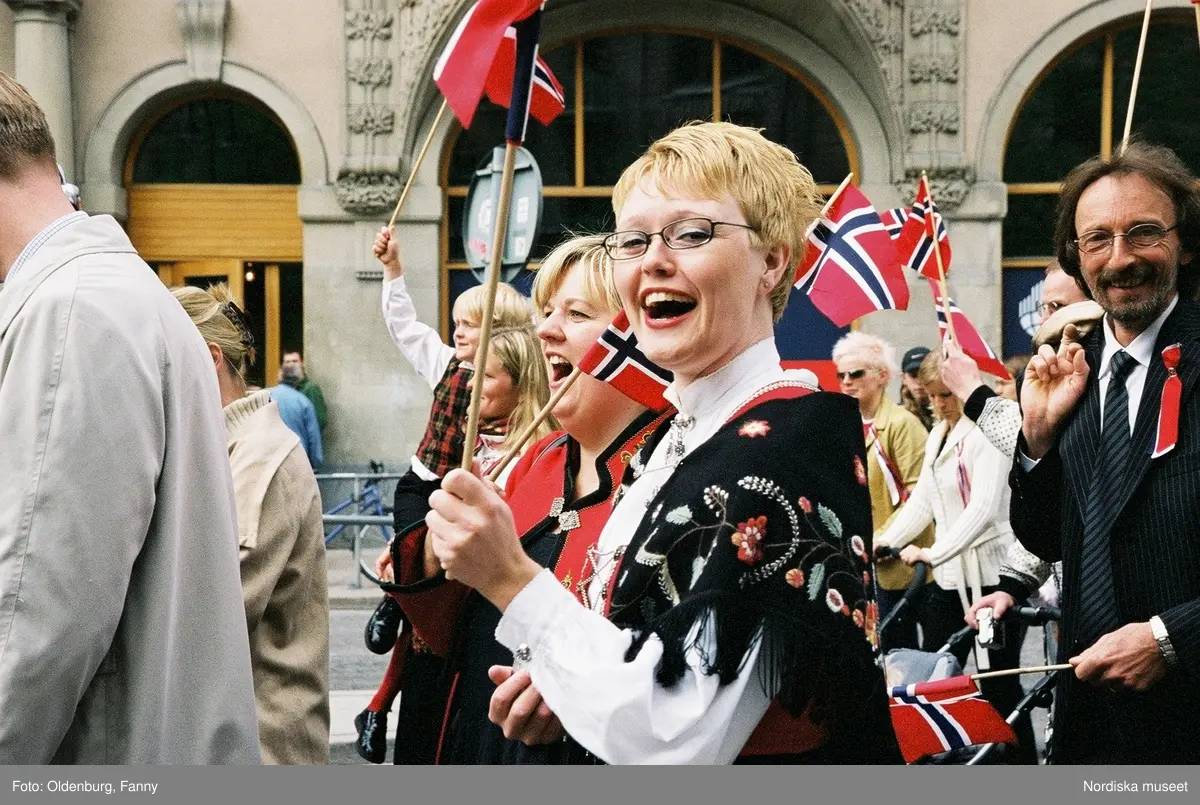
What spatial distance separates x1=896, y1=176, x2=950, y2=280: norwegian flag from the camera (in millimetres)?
6074

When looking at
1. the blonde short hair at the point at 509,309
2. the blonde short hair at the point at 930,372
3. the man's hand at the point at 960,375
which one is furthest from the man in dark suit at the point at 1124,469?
the blonde short hair at the point at 930,372

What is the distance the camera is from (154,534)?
88.8 inches

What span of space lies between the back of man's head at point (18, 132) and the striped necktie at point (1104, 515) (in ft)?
7.06

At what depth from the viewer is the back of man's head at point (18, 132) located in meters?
2.34

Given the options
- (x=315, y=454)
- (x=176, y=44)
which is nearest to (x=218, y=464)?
(x=315, y=454)

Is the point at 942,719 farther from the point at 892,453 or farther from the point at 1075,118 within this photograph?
the point at 1075,118

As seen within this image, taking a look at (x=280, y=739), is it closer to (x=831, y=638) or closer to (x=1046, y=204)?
(x=831, y=638)

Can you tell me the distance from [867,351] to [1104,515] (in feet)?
13.6

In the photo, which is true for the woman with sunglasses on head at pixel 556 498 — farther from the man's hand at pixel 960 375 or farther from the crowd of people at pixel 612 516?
the man's hand at pixel 960 375

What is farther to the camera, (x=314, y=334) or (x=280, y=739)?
(x=314, y=334)

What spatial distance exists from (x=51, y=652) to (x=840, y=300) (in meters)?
3.44

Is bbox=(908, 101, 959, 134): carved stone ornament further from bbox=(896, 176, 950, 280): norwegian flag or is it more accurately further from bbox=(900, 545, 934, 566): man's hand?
bbox=(900, 545, 934, 566): man's hand

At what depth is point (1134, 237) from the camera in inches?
116

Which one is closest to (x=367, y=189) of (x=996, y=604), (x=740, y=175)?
(x=996, y=604)
